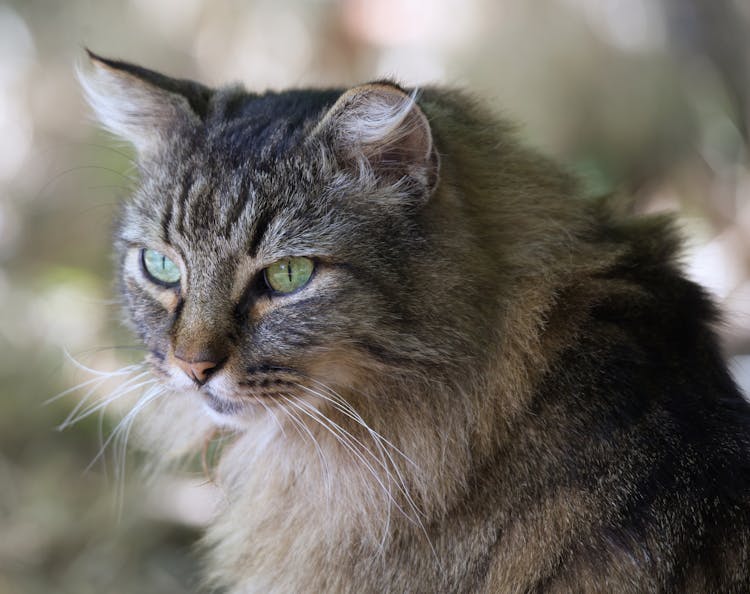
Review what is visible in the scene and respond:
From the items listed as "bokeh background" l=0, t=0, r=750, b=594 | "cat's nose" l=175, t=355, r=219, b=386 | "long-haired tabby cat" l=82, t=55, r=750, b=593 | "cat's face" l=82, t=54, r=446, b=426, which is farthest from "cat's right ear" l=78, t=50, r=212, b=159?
"bokeh background" l=0, t=0, r=750, b=594

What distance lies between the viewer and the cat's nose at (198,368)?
1394 millimetres

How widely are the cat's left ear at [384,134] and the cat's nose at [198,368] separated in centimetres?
42

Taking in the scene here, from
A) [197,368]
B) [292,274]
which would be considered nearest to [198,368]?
[197,368]

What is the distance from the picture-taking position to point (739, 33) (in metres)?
3.62

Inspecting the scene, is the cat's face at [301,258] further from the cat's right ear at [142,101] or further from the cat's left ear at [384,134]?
the cat's right ear at [142,101]

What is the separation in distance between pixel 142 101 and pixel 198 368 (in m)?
0.60

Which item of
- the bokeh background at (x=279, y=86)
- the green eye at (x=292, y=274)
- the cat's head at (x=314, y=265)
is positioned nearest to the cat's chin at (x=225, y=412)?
the cat's head at (x=314, y=265)

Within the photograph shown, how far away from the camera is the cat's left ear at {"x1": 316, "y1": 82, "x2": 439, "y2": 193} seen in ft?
4.41

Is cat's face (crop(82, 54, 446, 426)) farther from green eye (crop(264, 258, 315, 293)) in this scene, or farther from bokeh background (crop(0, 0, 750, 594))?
bokeh background (crop(0, 0, 750, 594))

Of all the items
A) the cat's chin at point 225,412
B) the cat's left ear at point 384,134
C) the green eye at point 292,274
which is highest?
the cat's left ear at point 384,134

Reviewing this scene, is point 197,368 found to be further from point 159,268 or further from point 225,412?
point 159,268

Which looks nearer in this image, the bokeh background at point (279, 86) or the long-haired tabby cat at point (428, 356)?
the long-haired tabby cat at point (428, 356)

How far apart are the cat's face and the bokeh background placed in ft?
5.96

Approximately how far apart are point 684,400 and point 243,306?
773 millimetres
